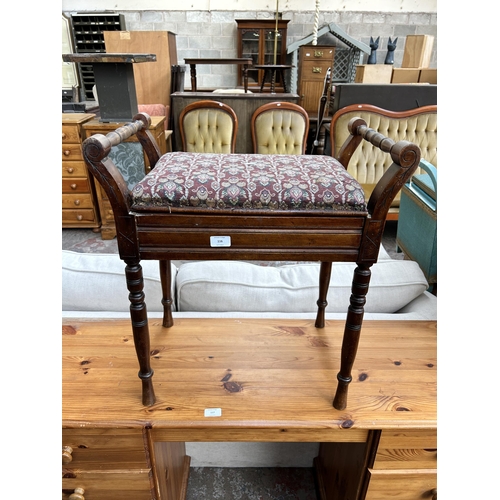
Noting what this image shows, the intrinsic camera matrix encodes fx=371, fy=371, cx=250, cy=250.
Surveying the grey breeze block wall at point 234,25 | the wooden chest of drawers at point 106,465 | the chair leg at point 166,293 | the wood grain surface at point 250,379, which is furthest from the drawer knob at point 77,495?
the grey breeze block wall at point 234,25

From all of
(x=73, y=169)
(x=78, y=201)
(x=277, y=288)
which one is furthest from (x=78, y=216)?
(x=277, y=288)

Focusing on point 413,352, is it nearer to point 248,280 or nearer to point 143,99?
point 248,280

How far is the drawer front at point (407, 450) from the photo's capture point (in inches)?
32.6

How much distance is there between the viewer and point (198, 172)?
2.40ft

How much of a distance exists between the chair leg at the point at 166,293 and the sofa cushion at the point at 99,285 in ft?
0.20

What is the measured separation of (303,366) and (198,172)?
0.57 m

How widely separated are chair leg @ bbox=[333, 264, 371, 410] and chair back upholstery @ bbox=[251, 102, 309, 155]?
7.41 ft

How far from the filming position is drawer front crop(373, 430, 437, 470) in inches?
32.6

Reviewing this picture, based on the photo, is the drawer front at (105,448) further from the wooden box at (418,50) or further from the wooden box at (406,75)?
the wooden box at (418,50)

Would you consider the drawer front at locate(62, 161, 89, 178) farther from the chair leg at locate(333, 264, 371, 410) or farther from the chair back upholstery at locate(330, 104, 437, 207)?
the chair leg at locate(333, 264, 371, 410)

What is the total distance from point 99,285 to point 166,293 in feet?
0.72

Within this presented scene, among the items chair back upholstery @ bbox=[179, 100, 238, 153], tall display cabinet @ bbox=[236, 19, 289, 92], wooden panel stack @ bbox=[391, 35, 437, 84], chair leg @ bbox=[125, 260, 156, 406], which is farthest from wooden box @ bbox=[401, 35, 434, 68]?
chair leg @ bbox=[125, 260, 156, 406]

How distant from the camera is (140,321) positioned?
780mm

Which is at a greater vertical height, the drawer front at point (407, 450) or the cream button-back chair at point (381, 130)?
the cream button-back chair at point (381, 130)
